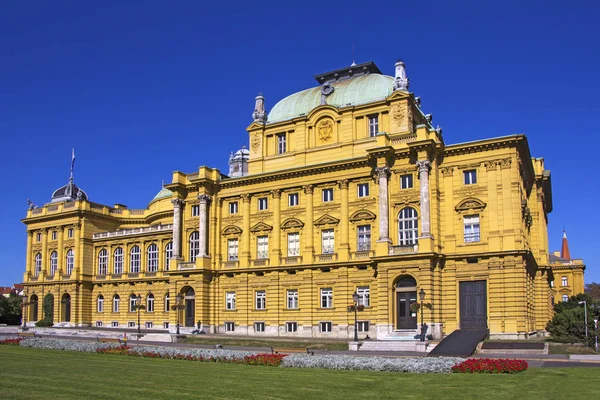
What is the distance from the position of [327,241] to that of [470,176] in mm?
15304

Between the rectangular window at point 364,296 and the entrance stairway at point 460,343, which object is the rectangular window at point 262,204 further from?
the entrance stairway at point 460,343

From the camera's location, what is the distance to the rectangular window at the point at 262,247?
215 ft

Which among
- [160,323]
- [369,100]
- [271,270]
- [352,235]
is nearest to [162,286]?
[160,323]

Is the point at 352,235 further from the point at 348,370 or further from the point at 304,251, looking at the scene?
the point at 348,370

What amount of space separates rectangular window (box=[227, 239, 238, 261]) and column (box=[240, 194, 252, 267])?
4.88ft

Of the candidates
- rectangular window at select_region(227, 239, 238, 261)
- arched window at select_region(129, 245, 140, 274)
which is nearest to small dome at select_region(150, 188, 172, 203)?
arched window at select_region(129, 245, 140, 274)

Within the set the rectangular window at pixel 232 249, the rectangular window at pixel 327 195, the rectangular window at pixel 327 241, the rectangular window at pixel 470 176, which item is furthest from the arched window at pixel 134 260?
the rectangular window at pixel 470 176

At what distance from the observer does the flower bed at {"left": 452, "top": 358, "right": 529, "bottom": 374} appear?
29844 mm

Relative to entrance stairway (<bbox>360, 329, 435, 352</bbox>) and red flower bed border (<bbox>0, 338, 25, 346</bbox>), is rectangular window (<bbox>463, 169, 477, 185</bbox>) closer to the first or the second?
entrance stairway (<bbox>360, 329, 435, 352</bbox>)

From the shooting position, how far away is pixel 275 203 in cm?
6506

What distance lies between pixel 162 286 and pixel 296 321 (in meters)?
24.1

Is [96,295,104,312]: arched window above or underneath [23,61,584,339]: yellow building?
underneath

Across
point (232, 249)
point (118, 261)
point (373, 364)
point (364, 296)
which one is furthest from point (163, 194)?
point (373, 364)

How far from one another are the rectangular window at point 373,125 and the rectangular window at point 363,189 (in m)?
5.92
